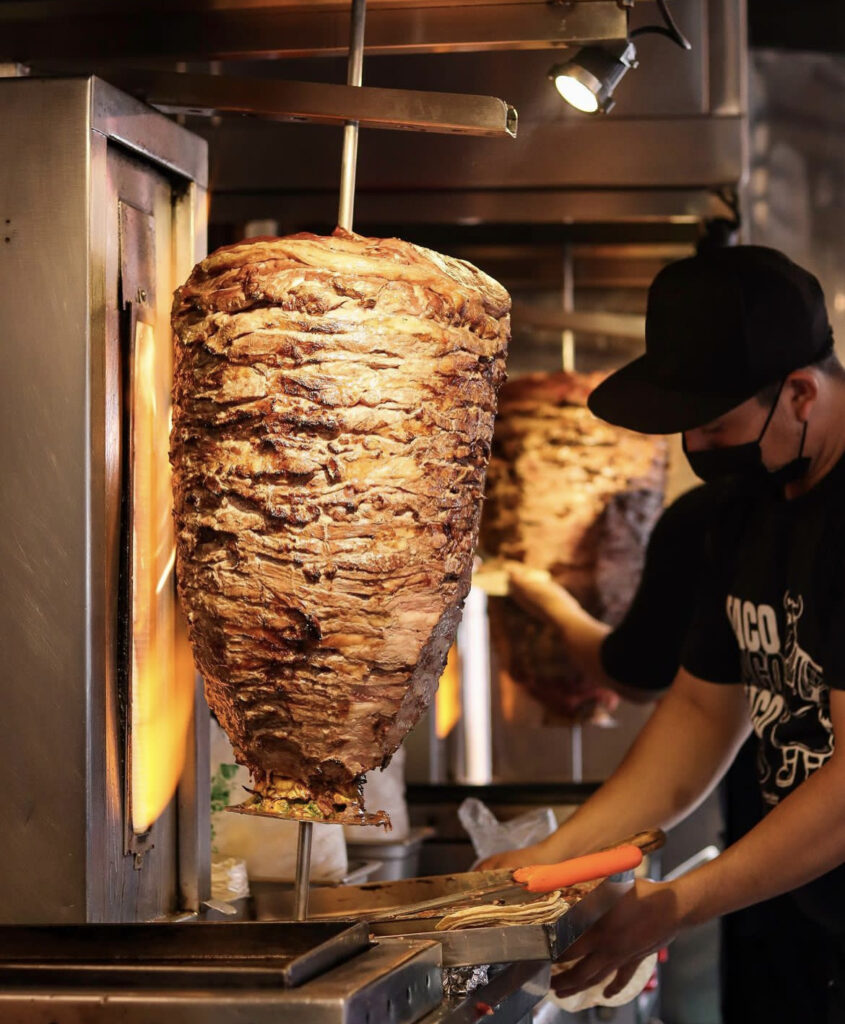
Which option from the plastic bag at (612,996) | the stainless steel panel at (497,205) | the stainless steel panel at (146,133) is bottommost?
the plastic bag at (612,996)

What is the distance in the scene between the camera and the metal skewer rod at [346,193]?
141 cm

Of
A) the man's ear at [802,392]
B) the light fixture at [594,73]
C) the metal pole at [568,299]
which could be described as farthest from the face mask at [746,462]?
the metal pole at [568,299]

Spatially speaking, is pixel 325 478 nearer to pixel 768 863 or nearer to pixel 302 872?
pixel 302 872

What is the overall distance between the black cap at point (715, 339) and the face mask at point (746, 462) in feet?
0.27

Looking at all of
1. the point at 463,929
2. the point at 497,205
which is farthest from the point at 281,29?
the point at 463,929

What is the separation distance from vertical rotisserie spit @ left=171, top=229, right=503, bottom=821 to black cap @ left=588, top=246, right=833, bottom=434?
80cm

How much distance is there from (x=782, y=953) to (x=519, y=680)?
42.7 inches

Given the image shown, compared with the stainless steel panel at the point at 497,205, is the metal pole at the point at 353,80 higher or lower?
higher

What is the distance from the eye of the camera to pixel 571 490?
3031 mm

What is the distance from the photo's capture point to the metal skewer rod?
141 centimetres

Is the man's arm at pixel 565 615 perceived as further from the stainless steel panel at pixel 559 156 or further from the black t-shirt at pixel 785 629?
the stainless steel panel at pixel 559 156

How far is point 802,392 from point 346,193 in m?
0.98

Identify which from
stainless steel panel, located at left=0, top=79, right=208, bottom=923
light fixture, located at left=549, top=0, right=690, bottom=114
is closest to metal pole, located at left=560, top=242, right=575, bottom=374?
light fixture, located at left=549, top=0, right=690, bottom=114

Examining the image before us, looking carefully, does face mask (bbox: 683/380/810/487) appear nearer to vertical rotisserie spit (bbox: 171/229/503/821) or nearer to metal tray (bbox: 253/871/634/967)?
metal tray (bbox: 253/871/634/967)
